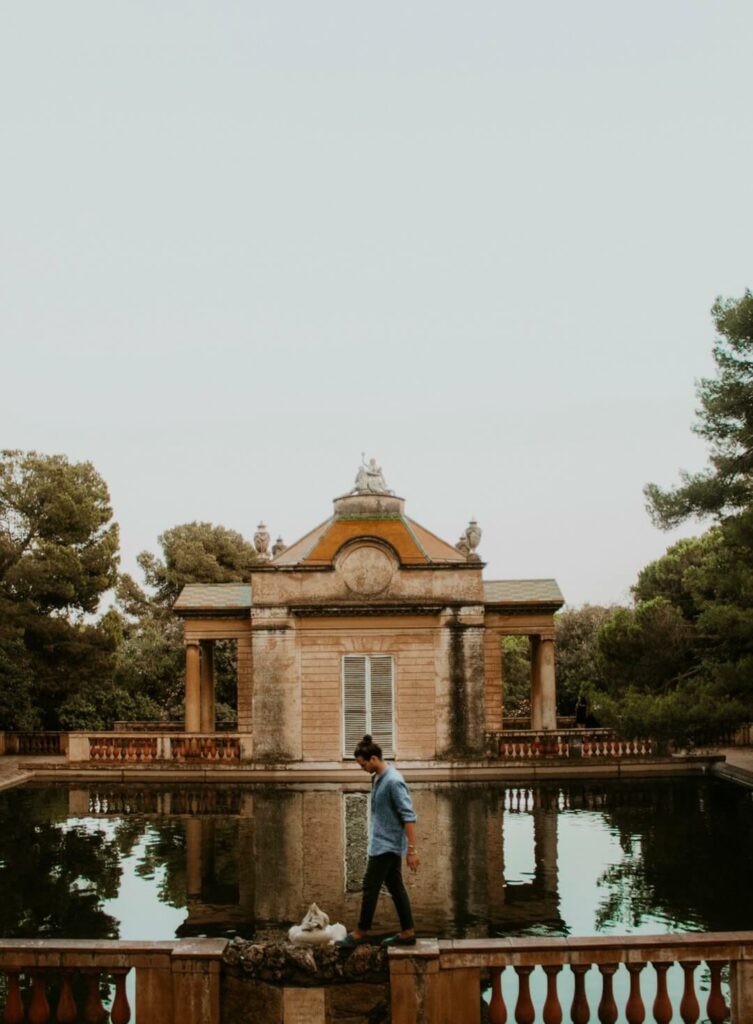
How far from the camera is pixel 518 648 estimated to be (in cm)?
5072

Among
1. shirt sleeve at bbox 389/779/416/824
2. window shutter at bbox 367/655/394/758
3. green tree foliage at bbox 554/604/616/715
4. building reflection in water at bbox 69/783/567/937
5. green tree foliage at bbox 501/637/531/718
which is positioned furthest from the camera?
green tree foliage at bbox 501/637/531/718

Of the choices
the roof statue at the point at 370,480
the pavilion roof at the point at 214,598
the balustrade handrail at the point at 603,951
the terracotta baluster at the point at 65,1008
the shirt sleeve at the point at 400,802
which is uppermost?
the roof statue at the point at 370,480

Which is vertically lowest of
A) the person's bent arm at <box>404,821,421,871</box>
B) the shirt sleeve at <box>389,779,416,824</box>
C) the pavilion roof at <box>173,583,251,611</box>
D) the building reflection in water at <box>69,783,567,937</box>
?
the building reflection in water at <box>69,783,567,937</box>

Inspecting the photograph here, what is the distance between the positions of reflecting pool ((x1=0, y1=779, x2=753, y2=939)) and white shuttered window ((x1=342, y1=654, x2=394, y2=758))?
3.73 m

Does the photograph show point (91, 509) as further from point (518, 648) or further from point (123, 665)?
point (518, 648)

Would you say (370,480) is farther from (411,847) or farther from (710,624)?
(411,847)

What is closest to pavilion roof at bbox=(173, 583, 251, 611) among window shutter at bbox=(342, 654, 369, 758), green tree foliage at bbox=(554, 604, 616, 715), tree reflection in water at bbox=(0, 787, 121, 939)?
window shutter at bbox=(342, 654, 369, 758)

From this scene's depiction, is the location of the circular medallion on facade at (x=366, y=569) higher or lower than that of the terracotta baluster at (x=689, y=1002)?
higher

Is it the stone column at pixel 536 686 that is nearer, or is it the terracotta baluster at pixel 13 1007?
the terracotta baluster at pixel 13 1007

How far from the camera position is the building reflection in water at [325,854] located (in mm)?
11234

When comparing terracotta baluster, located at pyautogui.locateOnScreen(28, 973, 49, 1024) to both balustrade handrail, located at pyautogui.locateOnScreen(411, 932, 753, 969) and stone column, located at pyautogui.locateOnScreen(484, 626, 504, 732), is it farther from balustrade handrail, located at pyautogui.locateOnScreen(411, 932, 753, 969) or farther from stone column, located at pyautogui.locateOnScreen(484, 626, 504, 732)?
stone column, located at pyautogui.locateOnScreen(484, 626, 504, 732)

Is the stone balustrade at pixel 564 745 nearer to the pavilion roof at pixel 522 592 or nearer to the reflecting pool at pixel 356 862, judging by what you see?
the reflecting pool at pixel 356 862

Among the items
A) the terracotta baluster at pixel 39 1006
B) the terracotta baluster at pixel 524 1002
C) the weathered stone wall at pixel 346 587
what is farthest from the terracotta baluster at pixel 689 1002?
the weathered stone wall at pixel 346 587

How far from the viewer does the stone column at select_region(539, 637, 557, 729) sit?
91.0ft
